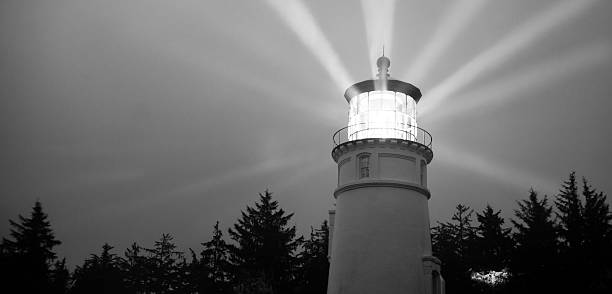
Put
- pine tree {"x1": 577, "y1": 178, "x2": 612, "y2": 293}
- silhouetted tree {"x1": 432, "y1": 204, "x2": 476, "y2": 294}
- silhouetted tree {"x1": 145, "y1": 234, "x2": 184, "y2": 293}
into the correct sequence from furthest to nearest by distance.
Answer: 1. silhouetted tree {"x1": 145, "y1": 234, "x2": 184, "y2": 293}
2. silhouetted tree {"x1": 432, "y1": 204, "x2": 476, "y2": 294}
3. pine tree {"x1": 577, "y1": 178, "x2": 612, "y2": 293}

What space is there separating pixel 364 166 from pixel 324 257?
73.1 ft

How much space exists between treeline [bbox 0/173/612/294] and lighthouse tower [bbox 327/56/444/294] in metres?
10.1

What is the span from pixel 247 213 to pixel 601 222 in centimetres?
2728

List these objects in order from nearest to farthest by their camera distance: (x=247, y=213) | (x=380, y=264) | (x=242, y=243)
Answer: (x=380, y=264), (x=242, y=243), (x=247, y=213)

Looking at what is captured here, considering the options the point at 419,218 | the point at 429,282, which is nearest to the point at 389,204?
the point at 419,218

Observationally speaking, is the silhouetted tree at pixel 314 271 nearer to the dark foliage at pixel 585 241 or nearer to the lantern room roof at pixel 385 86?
the dark foliage at pixel 585 241

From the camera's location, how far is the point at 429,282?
72.7 ft

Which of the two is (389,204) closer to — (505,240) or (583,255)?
(583,255)

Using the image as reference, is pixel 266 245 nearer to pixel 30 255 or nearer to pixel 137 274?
pixel 30 255

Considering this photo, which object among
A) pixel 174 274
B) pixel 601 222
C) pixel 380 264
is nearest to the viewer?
pixel 380 264

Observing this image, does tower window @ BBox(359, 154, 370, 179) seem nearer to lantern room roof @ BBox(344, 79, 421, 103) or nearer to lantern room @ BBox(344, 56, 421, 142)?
lantern room @ BBox(344, 56, 421, 142)

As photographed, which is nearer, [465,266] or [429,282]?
[429,282]

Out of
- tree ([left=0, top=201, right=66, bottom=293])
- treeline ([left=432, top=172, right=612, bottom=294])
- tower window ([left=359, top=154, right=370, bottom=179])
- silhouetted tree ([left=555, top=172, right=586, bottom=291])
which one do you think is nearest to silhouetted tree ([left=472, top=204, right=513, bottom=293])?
treeline ([left=432, top=172, right=612, bottom=294])

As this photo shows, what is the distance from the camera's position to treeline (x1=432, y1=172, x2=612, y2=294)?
114 ft
